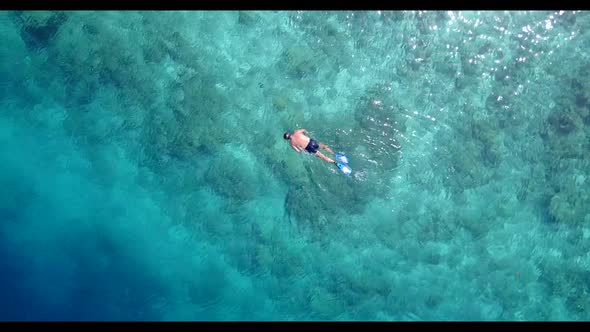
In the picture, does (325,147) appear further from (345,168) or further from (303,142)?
(345,168)

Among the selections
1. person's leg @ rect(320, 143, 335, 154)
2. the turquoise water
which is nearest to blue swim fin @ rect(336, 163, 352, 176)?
the turquoise water

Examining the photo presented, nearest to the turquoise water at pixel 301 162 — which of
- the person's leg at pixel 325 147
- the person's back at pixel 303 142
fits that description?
the person's leg at pixel 325 147

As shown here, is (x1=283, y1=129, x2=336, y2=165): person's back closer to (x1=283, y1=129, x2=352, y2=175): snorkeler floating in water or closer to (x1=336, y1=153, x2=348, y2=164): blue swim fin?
(x1=283, y1=129, x2=352, y2=175): snorkeler floating in water

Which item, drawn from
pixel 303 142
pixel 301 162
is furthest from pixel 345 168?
pixel 303 142

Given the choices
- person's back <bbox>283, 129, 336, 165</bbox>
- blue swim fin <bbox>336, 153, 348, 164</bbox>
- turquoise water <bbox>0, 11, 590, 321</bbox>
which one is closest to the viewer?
person's back <bbox>283, 129, 336, 165</bbox>

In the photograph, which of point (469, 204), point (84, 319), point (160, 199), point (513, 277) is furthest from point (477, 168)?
point (84, 319)
